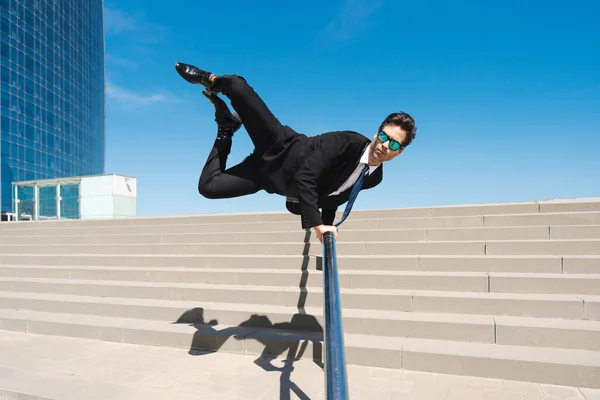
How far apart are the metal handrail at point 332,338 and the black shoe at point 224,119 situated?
56.4 inches

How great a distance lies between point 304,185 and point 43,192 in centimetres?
1815

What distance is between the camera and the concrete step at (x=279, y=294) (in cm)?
417

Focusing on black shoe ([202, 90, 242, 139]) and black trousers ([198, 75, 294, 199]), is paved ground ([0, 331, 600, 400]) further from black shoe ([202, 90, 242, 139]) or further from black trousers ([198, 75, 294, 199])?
black shoe ([202, 90, 242, 139])

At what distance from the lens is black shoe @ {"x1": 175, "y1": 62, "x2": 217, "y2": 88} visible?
263cm

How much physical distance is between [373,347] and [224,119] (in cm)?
252

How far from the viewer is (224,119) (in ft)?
9.39

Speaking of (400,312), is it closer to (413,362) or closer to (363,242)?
(413,362)

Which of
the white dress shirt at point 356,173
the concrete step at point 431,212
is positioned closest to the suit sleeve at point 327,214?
the white dress shirt at point 356,173

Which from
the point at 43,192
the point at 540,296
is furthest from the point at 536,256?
the point at 43,192

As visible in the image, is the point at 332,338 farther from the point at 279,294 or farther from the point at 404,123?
the point at 279,294

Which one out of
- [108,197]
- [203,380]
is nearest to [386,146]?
[203,380]

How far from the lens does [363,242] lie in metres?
6.11

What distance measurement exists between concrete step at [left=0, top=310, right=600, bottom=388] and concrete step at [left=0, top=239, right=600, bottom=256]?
1.56m

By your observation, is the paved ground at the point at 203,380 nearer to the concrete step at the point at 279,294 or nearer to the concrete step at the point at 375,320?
the concrete step at the point at 375,320
